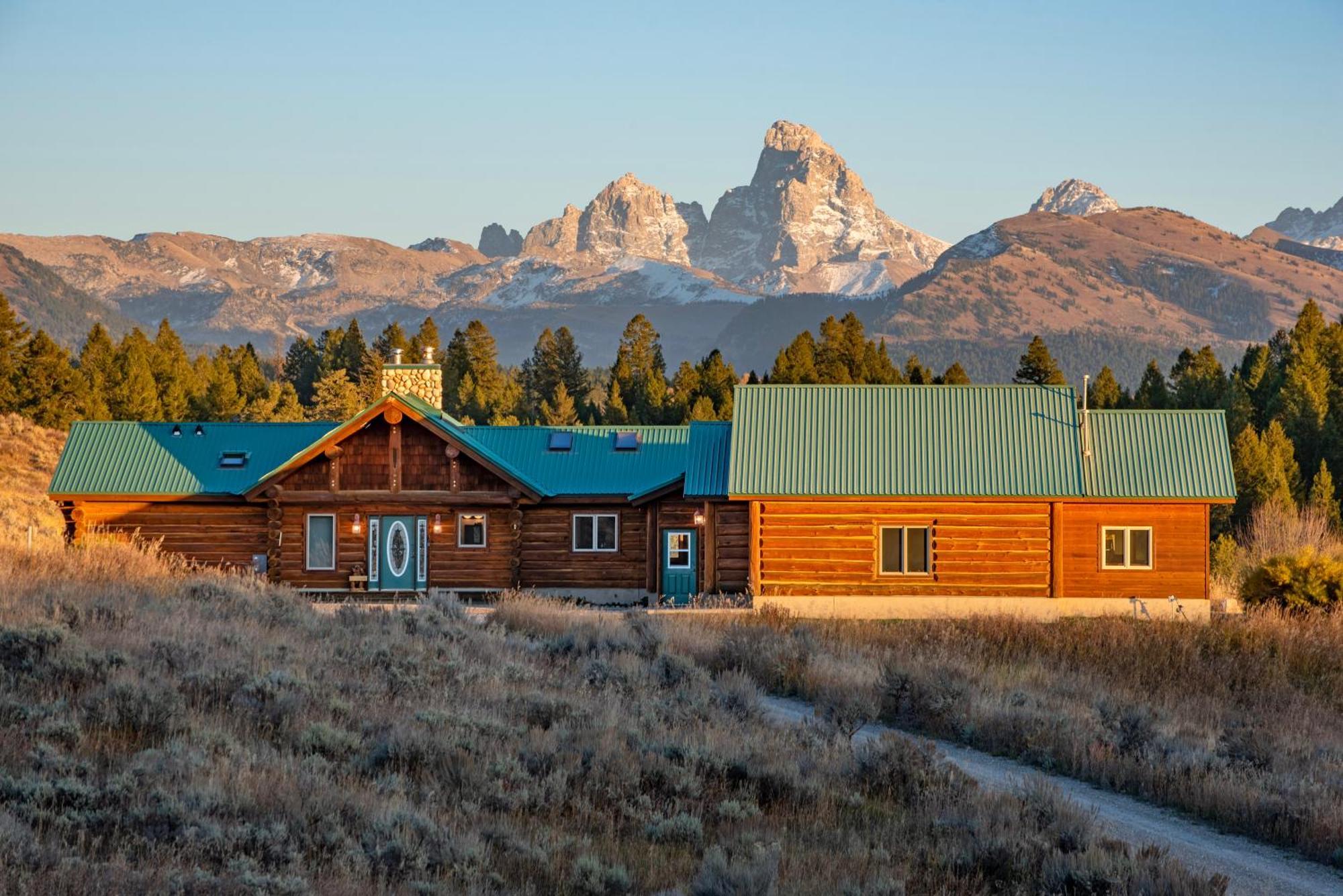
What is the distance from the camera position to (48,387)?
60.8 meters

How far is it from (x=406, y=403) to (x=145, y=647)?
19.1m

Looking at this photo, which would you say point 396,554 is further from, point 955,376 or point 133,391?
point 133,391

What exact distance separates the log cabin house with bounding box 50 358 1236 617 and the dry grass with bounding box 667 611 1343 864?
4.16 m

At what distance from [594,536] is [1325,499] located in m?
24.4

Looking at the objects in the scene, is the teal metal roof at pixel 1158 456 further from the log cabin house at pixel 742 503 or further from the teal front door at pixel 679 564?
the teal front door at pixel 679 564

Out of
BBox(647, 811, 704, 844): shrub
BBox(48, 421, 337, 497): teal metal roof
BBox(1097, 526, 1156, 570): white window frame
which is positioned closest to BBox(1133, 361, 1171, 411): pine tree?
BBox(1097, 526, 1156, 570): white window frame

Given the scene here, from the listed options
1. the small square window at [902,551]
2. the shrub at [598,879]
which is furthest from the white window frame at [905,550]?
the shrub at [598,879]

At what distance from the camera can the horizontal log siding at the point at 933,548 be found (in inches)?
1289

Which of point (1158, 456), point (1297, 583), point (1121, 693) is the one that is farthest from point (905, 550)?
point (1121, 693)

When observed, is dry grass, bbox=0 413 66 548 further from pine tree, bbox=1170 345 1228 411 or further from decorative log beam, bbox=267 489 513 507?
pine tree, bbox=1170 345 1228 411

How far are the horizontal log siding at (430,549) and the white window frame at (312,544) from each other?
0.04 m

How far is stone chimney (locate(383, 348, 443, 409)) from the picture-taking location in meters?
38.1

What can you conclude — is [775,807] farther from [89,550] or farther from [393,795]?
[89,550]

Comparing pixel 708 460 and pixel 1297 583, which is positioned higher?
pixel 708 460
